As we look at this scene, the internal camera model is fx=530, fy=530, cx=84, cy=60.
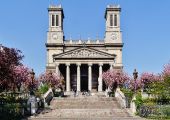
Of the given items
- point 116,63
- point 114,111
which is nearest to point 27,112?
point 114,111

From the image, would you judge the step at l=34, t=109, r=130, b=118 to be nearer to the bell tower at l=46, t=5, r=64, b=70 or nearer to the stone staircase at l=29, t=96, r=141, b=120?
the stone staircase at l=29, t=96, r=141, b=120

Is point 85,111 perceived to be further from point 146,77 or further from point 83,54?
point 83,54

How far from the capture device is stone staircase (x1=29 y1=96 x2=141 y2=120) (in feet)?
151

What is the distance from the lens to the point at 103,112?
5047 cm

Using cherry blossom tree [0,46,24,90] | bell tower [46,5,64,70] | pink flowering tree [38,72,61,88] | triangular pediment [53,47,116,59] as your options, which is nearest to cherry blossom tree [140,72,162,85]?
triangular pediment [53,47,116,59]

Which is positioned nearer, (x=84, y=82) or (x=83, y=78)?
(x=83, y=78)

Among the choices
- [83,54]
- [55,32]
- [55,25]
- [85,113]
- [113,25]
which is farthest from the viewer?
[55,25]

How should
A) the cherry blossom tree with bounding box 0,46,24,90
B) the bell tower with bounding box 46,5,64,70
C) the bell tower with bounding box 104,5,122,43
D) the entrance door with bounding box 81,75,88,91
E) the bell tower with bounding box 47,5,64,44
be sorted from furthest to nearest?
the bell tower with bounding box 47,5,64,44, the bell tower with bounding box 104,5,122,43, the bell tower with bounding box 46,5,64,70, the entrance door with bounding box 81,75,88,91, the cherry blossom tree with bounding box 0,46,24,90

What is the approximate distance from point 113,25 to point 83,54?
50.8 feet

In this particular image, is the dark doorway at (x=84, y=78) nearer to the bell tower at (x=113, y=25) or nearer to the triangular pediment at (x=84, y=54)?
the triangular pediment at (x=84, y=54)

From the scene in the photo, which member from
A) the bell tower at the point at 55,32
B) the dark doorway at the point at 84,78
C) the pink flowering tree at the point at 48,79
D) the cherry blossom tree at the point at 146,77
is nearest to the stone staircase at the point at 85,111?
the pink flowering tree at the point at 48,79

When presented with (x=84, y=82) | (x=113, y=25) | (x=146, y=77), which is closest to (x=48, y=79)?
(x=146, y=77)

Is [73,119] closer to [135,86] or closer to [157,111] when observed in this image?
[157,111]

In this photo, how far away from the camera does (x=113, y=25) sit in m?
121
